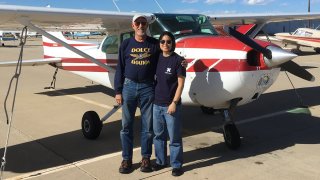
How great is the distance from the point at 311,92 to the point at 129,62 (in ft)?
23.2

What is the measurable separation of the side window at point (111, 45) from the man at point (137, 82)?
→ 2.08 meters

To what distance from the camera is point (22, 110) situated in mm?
7695

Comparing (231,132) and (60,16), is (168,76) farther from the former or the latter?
(60,16)

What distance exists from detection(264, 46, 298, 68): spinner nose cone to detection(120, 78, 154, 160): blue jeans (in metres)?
1.42

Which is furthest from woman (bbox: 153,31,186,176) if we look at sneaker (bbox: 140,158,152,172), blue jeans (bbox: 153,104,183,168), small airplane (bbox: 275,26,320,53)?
small airplane (bbox: 275,26,320,53)

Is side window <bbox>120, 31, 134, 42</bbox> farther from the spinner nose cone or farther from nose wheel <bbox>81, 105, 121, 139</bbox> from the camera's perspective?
the spinner nose cone

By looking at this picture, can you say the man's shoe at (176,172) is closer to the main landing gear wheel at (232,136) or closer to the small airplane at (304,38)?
the main landing gear wheel at (232,136)

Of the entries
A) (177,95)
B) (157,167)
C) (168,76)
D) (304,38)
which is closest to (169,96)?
(177,95)

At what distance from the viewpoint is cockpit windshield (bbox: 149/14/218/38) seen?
5.20 metres

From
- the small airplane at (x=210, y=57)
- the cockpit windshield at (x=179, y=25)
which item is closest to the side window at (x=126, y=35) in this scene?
the small airplane at (x=210, y=57)

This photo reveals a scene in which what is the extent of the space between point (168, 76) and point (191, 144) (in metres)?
1.67

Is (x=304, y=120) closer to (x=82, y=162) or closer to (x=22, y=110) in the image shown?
(x=82, y=162)

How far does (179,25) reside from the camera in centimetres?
524

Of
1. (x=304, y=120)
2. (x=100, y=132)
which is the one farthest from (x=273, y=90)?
(x=100, y=132)
